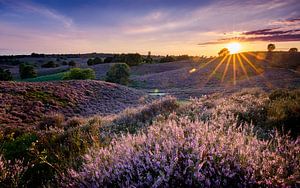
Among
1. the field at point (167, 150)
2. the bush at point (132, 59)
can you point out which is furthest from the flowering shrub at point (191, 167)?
the bush at point (132, 59)

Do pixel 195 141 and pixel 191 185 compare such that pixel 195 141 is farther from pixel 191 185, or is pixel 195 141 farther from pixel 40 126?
pixel 40 126

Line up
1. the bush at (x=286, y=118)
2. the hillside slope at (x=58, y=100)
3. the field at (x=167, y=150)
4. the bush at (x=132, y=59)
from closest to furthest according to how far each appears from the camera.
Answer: the field at (x=167, y=150)
the bush at (x=286, y=118)
the hillside slope at (x=58, y=100)
the bush at (x=132, y=59)

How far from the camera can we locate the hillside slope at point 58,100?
18359mm

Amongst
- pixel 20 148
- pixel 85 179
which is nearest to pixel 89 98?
pixel 20 148

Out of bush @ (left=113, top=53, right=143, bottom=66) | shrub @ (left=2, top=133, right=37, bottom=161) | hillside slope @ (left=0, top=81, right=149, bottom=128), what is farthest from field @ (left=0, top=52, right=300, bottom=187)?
bush @ (left=113, top=53, right=143, bottom=66)

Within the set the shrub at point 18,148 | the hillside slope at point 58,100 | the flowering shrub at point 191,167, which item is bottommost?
the hillside slope at point 58,100

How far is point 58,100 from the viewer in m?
22.4

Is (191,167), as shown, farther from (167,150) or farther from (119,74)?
(119,74)

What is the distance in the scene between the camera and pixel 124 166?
3.36 metres

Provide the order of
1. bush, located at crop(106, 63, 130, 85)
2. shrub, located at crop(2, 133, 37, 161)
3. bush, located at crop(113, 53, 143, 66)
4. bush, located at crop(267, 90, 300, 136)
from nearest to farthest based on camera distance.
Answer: bush, located at crop(267, 90, 300, 136) < shrub, located at crop(2, 133, 37, 161) < bush, located at crop(106, 63, 130, 85) < bush, located at crop(113, 53, 143, 66)

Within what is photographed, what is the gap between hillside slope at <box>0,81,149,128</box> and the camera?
1836cm

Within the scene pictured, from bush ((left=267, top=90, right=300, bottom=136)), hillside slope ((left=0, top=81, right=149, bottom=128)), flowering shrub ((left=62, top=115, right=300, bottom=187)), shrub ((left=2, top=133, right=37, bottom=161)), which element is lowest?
hillside slope ((left=0, top=81, right=149, bottom=128))

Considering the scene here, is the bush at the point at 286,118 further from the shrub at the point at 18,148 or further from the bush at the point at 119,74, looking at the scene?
the bush at the point at 119,74

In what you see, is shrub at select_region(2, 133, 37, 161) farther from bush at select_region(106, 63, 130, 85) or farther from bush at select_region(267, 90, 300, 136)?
bush at select_region(106, 63, 130, 85)
